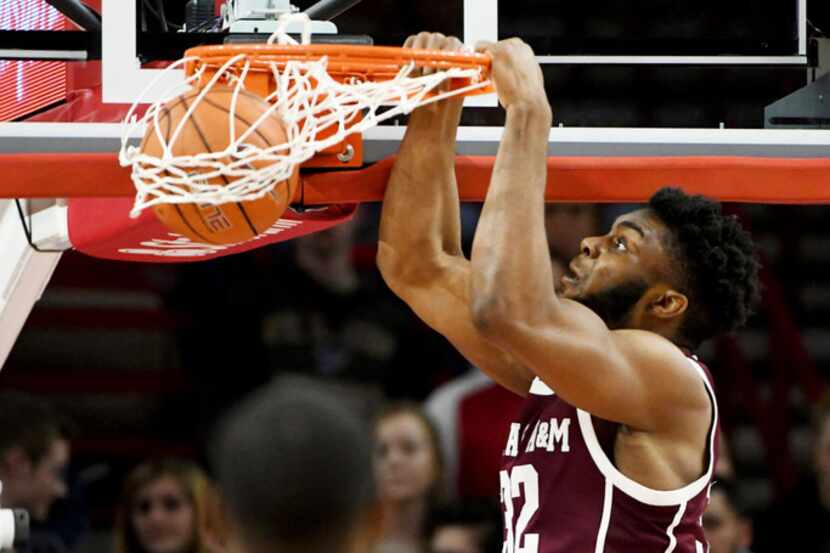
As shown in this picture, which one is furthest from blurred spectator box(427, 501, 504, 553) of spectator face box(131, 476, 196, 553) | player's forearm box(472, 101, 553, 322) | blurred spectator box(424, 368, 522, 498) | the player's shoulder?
player's forearm box(472, 101, 553, 322)

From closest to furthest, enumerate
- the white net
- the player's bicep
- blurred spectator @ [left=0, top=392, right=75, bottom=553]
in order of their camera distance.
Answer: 1. the white net
2. the player's bicep
3. blurred spectator @ [left=0, top=392, right=75, bottom=553]

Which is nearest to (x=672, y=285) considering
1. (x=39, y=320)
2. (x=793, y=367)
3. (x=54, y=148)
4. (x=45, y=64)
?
(x=54, y=148)

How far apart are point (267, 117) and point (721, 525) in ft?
10.0

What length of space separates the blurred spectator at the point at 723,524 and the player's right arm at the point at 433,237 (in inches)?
81.0

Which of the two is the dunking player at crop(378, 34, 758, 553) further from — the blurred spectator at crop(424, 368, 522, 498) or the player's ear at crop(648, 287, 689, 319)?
the blurred spectator at crop(424, 368, 522, 498)

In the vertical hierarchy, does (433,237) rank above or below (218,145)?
below

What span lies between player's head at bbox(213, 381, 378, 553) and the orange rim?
1397 mm

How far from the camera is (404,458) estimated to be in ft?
17.7

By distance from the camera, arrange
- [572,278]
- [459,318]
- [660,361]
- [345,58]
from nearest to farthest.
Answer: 1. [345,58]
2. [660,361]
3. [572,278]
4. [459,318]

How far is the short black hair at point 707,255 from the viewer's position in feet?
10.7

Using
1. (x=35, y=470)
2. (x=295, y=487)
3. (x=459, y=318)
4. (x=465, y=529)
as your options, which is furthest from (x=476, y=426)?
(x=295, y=487)

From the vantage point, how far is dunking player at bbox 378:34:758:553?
118 inches

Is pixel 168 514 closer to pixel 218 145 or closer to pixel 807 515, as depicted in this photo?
pixel 807 515

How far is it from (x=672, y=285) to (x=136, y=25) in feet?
4.29
